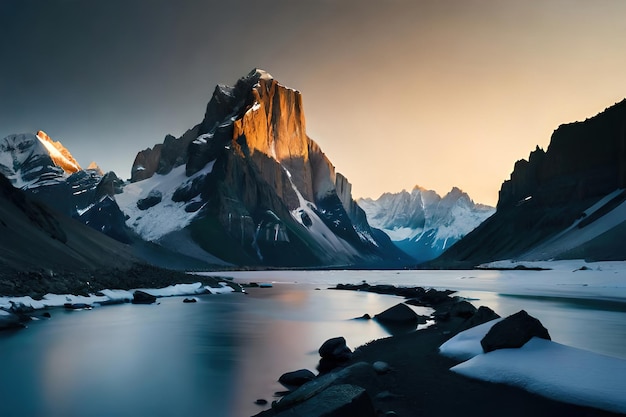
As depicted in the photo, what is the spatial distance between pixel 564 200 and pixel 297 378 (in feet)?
547

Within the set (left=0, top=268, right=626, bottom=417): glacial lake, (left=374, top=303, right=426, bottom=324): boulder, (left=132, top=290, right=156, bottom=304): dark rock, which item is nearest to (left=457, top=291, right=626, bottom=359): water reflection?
(left=0, top=268, right=626, bottom=417): glacial lake

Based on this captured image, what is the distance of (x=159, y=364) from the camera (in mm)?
20516

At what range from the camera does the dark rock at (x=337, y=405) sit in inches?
387

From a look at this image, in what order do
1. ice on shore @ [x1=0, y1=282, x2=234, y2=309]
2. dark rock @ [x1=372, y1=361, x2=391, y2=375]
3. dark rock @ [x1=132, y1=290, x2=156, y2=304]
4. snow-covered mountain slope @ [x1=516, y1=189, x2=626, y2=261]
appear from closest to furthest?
dark rock @ [x1=372, y1=361, x2=391, y2=375]
ice on shore @ [x1=0, y1=282, x2=234, y2=309]
dark rock @ [x1=132, y1=290, x2=156, y2=304]
snow-covered mountain slope @ [x1=516, y1=189, x2=626, y2=261]

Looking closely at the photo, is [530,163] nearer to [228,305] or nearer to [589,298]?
[589,298]

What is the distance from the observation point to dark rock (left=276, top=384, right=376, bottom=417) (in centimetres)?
984

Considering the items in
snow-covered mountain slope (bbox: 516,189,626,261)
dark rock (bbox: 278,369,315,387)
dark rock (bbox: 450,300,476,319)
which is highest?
snow-covered mountain slope (bbox: 516,189,626,261)

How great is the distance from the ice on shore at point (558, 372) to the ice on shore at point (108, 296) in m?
31.8

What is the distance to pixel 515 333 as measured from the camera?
15.3 meters

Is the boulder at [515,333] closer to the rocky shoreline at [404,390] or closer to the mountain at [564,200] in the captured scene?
the rocky shoreline at [404,390]

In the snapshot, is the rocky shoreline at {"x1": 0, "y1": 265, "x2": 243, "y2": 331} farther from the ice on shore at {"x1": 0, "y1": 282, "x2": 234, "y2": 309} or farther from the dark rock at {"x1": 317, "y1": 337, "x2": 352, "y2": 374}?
the dark rock at {"x1": 317, "y1": 337, "x2": 352, "y2": 374}

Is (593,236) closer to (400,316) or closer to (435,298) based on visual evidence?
(435,298)

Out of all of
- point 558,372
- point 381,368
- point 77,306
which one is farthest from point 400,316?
point 77,306

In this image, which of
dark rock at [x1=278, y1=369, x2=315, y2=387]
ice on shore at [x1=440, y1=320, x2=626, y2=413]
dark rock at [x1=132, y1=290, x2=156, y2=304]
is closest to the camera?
ice on shore at [x1=440, y1=320, x2=626, y2=413]
